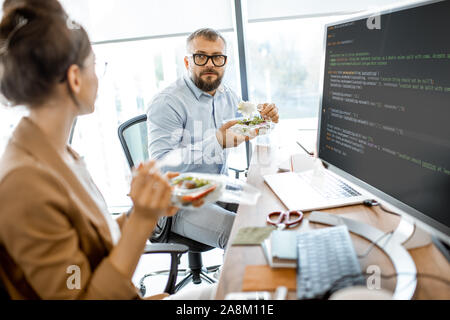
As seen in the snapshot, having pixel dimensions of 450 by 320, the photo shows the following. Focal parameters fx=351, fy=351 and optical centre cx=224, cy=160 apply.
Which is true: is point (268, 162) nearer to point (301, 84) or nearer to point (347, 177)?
point (347, 177)

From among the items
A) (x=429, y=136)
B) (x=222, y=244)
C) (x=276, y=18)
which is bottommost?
(x=222, y=244)

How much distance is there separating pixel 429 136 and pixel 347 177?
0.37 meters

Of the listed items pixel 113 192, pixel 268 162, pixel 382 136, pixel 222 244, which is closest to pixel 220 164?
pixel 268 162

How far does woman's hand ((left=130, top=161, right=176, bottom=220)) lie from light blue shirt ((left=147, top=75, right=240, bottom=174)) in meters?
1.01

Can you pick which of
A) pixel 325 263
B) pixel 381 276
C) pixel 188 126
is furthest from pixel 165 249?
pixel 188 126

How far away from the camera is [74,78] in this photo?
866mm

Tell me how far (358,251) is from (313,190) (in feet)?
1.33

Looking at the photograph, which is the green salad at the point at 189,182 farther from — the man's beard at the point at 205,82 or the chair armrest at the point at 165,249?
the man's beard at the point at 205,82

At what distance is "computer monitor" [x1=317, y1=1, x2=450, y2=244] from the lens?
2.62 feet

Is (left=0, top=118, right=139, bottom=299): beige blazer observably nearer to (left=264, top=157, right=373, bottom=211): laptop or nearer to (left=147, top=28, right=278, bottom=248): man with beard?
(left=264, top=157, right=373, bottom=211): laptop

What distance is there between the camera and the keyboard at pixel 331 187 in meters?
1.25

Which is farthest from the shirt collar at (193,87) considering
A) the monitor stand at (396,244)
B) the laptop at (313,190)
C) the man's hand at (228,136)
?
the monitor stand at (396,244)

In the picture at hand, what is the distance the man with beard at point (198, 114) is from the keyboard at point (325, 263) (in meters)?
0.84
